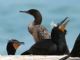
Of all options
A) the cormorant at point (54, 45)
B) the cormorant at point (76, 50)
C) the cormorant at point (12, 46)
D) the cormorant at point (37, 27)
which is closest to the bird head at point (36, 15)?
the cormorant at point (37, 27)

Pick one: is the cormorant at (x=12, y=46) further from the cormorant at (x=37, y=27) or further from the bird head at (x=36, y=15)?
the bird head at (x=36, y=15)

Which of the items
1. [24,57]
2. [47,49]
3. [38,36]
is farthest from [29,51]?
[38,36]

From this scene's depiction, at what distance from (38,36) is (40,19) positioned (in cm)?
40

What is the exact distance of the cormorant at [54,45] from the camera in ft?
23.8

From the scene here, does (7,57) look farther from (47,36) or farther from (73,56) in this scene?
(47,36)

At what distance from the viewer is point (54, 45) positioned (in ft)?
24.2

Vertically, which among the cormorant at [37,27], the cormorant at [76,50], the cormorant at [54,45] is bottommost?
the cormorant at [37,27]

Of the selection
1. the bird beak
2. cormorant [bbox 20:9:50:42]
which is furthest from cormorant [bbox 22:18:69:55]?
cormorant [bbox 20:9:50:42]

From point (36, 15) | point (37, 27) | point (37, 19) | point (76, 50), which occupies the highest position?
point (76, 50)

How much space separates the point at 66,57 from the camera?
631cm

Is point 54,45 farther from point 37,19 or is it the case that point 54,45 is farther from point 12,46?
point 37,19

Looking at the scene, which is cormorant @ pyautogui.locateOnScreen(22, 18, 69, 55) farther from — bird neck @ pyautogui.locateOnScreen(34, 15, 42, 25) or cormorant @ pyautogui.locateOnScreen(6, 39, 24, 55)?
bird neck @ pyautogui.locateOnScreen(34, 15, 42, 25)

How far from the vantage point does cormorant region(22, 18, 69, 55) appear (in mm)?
7254

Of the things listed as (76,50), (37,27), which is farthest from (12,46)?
(37,27)
